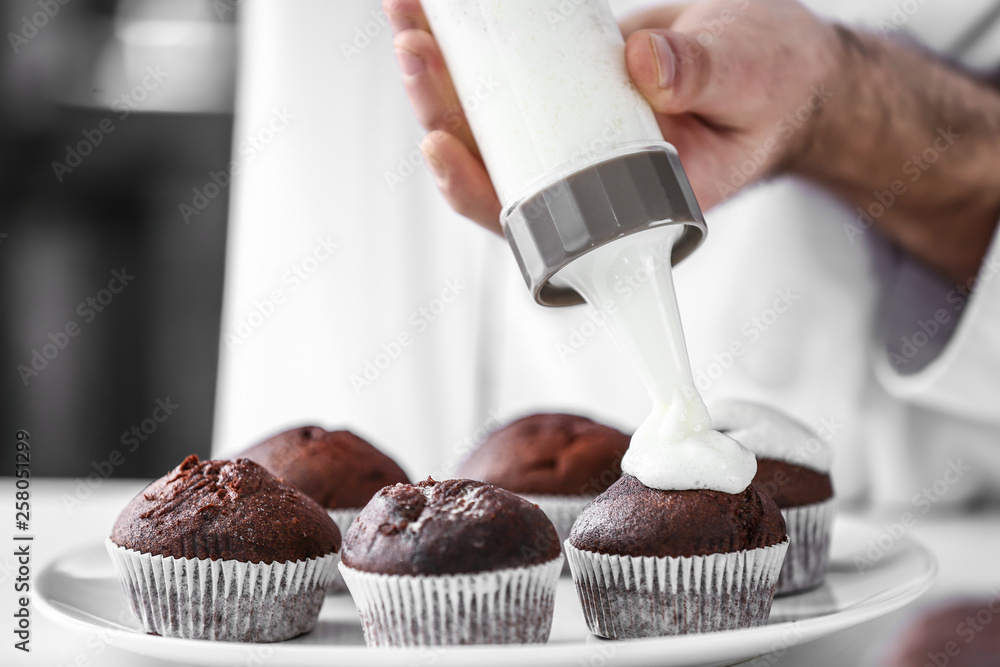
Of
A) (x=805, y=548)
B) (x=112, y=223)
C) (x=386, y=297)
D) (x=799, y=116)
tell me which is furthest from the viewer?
(x=112, y=223)

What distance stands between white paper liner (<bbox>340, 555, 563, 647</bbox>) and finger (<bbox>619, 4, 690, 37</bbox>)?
88cm

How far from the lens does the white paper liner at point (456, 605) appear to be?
2.70 ft

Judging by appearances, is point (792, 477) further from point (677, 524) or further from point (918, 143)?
point (918, 143)

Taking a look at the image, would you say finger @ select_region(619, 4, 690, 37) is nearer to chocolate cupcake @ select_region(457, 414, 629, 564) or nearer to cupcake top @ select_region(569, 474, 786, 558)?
chocolate cupcake @ select_region(457, 414, 629, 564)

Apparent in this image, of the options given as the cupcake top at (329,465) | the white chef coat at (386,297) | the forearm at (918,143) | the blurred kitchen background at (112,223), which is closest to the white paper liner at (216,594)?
the cupcake top at (329,465)

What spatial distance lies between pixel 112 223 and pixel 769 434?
278cm

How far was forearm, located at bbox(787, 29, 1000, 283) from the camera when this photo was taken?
4.88 ft

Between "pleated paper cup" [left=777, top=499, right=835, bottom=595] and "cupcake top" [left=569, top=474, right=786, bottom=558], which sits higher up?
"cupcake top" [left=569, top=474, right=786, bottom=558]

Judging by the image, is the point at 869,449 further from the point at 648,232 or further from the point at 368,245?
the point at 368,245

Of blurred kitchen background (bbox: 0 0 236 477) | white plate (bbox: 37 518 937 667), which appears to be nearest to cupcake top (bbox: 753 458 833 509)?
white plate (bbox: 37 518 937 667)

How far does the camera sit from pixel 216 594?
0.92 m

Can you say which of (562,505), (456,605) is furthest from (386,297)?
(456,605)

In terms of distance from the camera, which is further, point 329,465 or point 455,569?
point 329,465

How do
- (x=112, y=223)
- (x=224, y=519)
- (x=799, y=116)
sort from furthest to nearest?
(x=112, y=223)
(x=799, y=116)
(x=224, y=519)
